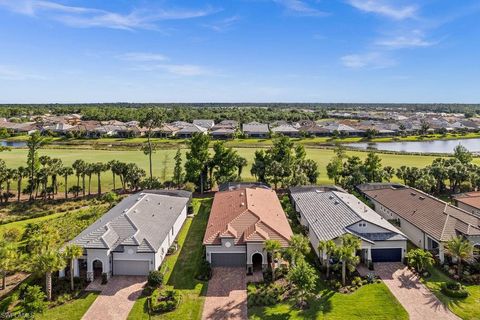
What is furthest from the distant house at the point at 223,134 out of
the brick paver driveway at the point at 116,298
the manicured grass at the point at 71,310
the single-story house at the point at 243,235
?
the manicured grass at the point at 71,310

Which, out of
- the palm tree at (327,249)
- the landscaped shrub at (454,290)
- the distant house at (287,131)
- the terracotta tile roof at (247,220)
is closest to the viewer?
the landscaped shrub at (454,290)

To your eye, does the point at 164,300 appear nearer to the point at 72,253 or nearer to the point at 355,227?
the point at 72,253

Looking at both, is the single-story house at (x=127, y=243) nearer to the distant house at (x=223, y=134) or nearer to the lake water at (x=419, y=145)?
the lake water at (x=419, y=145)

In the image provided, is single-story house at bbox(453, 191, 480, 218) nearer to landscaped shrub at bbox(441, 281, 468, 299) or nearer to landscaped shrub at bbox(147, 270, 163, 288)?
landscaped shrub at bbox(441, 281, 468, 299)

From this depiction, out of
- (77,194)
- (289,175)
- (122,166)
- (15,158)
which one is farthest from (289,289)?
(15,158)

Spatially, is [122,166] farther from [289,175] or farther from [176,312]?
[176,312]

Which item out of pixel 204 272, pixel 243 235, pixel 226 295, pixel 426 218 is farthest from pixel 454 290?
pixel 204 272
